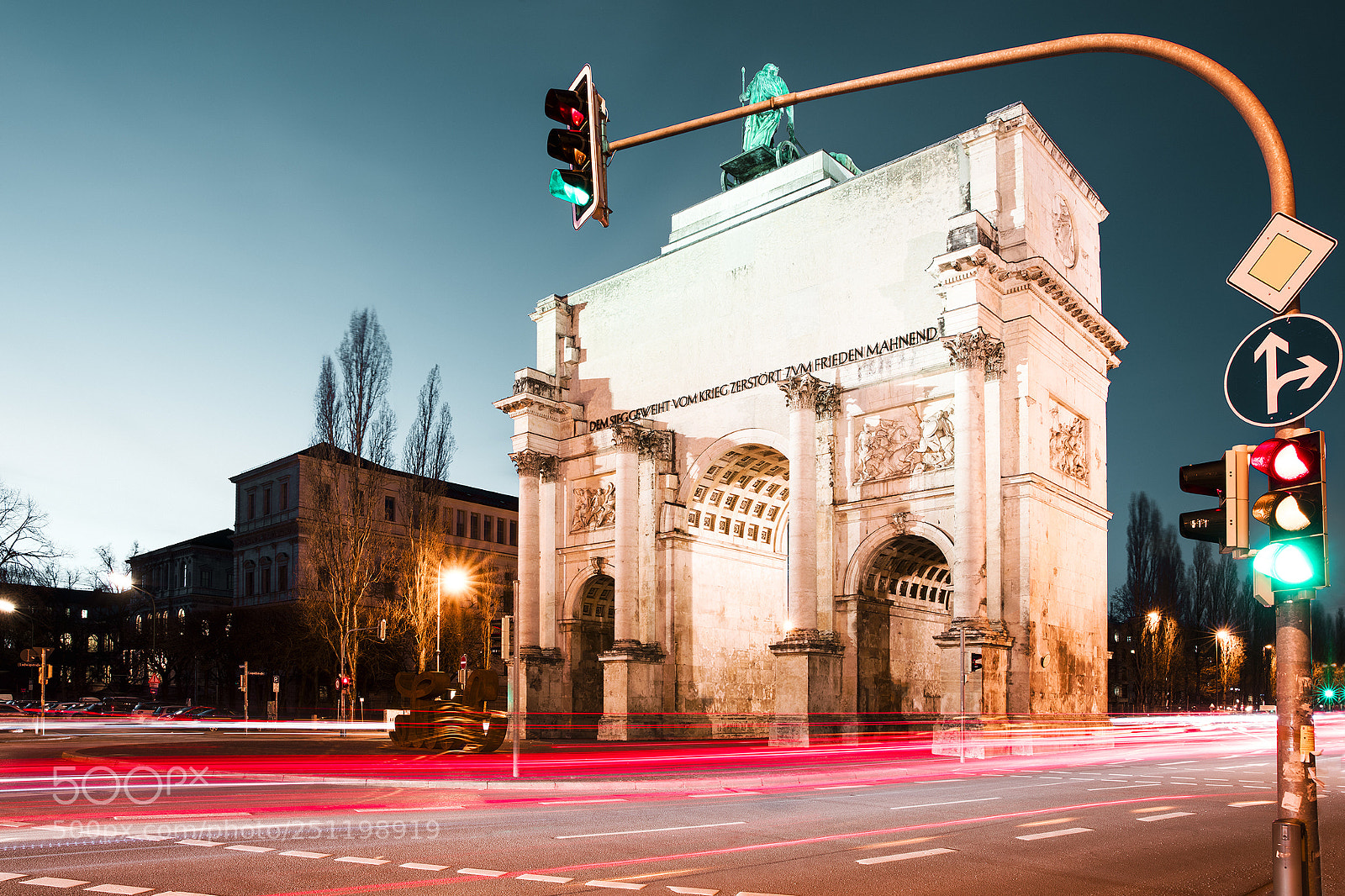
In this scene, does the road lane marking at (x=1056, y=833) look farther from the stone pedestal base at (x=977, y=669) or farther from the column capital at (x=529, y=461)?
the column capital at (x=529, y=461)

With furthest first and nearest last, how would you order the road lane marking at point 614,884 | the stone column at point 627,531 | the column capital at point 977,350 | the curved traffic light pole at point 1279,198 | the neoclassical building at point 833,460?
the stone column at point 627,531 < the neoclassical building at point 833,460 < the column capital at point 977,350 < the road lane marking at point 614,884 < the curved traffic light pole at point 1279,198

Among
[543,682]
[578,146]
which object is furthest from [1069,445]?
[578,146]

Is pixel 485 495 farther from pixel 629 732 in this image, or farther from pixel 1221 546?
pixel 1221 546

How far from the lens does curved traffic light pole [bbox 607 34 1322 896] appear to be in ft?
20.9

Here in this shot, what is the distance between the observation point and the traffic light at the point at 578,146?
8766 millimetres

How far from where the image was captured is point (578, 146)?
29.0 ft

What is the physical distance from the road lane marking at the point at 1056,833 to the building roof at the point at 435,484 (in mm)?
38147

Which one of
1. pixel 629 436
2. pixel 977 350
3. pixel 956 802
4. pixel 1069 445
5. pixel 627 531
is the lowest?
pixel 956 802

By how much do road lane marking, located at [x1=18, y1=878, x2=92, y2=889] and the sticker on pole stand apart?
9753mm

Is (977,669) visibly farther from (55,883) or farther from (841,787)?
(55,883)

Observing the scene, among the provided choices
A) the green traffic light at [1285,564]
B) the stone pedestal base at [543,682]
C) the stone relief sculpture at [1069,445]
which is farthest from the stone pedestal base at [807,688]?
the green traffic light at [1285,564]

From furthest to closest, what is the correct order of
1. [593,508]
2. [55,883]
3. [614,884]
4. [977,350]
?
[593,508] < [977,350] < [614,884] < [55,883]

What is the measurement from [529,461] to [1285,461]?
37.2 m

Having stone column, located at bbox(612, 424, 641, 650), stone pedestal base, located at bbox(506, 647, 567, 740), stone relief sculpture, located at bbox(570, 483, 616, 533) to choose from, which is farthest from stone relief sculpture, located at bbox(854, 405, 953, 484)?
stone pedestal base, located at bbox(506, 647, 567, 740)
